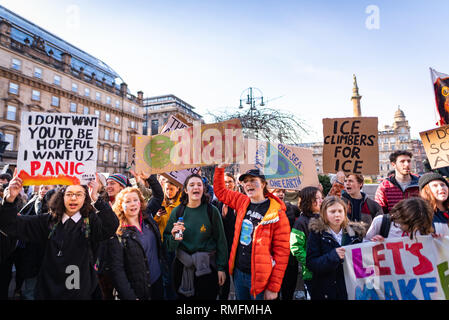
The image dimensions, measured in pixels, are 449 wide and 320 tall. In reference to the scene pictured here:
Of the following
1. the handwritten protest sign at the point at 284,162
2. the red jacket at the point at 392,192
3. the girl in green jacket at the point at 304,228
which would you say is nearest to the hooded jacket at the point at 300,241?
the girl in green jacket at the point at 304,228

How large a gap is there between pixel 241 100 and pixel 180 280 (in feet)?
33.3

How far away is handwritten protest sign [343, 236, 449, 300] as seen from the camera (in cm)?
267

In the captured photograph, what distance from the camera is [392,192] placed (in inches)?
159

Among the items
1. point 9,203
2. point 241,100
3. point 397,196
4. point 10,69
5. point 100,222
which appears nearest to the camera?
point 9,203

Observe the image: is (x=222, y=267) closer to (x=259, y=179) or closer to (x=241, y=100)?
(x=259, y=179)

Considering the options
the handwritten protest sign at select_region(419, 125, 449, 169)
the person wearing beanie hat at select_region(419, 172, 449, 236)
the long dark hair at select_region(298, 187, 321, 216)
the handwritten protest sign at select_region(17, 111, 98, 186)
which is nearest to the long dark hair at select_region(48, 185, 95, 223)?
the handwritten protest sign at select_region(17, 111, 98, 186)

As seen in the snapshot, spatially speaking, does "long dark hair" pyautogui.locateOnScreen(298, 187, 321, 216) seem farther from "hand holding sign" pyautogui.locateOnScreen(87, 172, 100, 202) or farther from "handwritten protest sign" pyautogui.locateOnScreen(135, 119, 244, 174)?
"hand holding sign" pyautogui.locateOnScreen(87, 172, 100, 202)

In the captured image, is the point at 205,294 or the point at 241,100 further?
the point at 241,100

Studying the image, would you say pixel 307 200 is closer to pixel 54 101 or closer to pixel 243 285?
pixel 243 285

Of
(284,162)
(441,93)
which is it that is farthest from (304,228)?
(441,93)

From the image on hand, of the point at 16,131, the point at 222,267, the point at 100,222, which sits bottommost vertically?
the point at 222,267

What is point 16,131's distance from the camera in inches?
1332

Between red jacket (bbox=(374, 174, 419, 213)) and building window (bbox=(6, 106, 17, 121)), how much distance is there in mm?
41354

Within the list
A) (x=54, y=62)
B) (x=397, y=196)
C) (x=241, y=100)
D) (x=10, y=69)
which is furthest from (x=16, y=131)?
(x=397, y=196)
